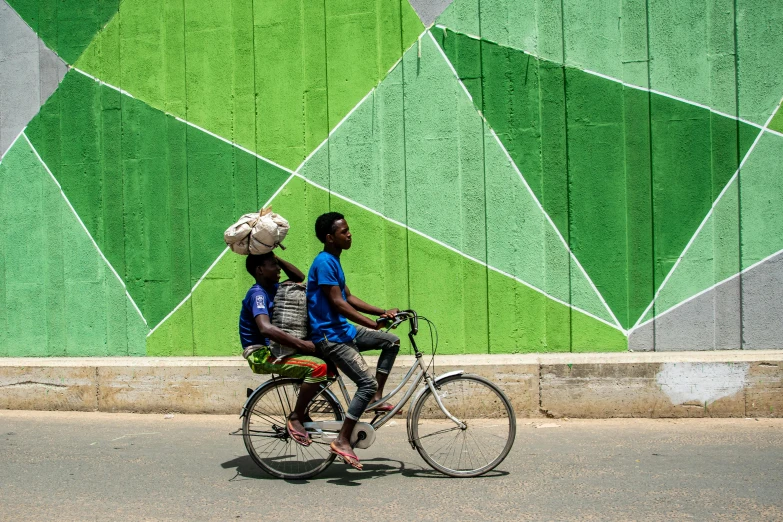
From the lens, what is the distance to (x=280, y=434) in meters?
5.49

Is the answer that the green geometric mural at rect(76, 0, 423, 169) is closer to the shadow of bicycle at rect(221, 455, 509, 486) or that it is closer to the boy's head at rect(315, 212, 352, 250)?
the boy's head at rect(315, 212, 352, 250)

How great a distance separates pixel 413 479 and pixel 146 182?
4602 millimetres

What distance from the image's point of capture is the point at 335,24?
7770 millimetres

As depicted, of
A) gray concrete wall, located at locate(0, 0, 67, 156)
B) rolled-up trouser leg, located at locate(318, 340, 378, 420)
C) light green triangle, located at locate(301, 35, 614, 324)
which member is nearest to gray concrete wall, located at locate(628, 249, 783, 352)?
light green triangle, located at locate(301, 35, 614, 324)

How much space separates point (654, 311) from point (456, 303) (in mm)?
1883

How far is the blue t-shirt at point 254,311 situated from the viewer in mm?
5277

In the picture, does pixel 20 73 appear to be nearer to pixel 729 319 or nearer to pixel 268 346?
pixel 268 346

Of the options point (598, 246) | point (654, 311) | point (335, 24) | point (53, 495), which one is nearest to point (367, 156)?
point (335, 24)

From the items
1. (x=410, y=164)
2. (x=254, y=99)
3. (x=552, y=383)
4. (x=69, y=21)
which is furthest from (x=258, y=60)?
(x=552, y=383)

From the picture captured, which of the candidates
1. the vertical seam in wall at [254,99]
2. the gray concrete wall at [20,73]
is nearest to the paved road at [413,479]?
the vertical seam in wall at [254,99]

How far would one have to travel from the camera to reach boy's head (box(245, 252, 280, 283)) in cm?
546

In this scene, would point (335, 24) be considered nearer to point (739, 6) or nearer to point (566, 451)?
point (739, 6)

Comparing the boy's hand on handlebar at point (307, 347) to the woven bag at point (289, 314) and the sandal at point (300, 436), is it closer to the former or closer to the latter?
the woven bag at point (289, 314)

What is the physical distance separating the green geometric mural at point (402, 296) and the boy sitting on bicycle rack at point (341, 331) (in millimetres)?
2143
